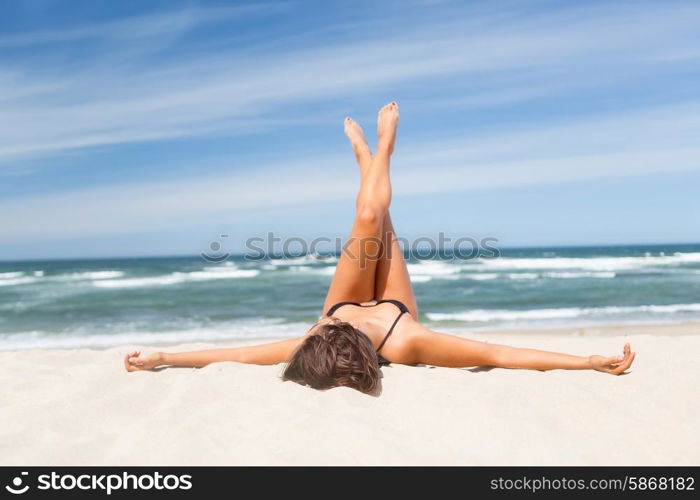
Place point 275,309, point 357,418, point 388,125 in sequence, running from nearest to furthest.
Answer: point 357,418 < point 388,125 < point 275,309

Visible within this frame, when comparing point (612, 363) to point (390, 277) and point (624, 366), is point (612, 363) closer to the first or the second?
point (624, 366)

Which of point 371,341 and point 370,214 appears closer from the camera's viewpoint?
point 371,341

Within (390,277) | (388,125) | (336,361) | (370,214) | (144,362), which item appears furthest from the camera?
(388,125)

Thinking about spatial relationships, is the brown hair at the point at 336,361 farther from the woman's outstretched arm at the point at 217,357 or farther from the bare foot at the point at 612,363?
the bare foot at the point at 612,363

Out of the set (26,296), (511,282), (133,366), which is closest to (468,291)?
Result: (511,282)

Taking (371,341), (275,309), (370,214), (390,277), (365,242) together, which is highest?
(370,214)

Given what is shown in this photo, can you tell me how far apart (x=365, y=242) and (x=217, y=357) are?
144 cm

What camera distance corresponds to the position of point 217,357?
15.3 ft

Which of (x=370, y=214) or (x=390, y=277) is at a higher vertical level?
(x=370, y=214)

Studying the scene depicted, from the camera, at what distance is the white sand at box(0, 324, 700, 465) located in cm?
290

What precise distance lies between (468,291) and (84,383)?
1627cm

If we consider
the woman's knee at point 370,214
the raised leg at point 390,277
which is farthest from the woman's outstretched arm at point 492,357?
the woman's knee at point 370,214

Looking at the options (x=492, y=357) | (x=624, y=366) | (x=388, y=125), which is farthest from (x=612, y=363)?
(x=388, y=125)

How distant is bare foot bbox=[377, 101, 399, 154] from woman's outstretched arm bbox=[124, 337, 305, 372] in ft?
5.90
